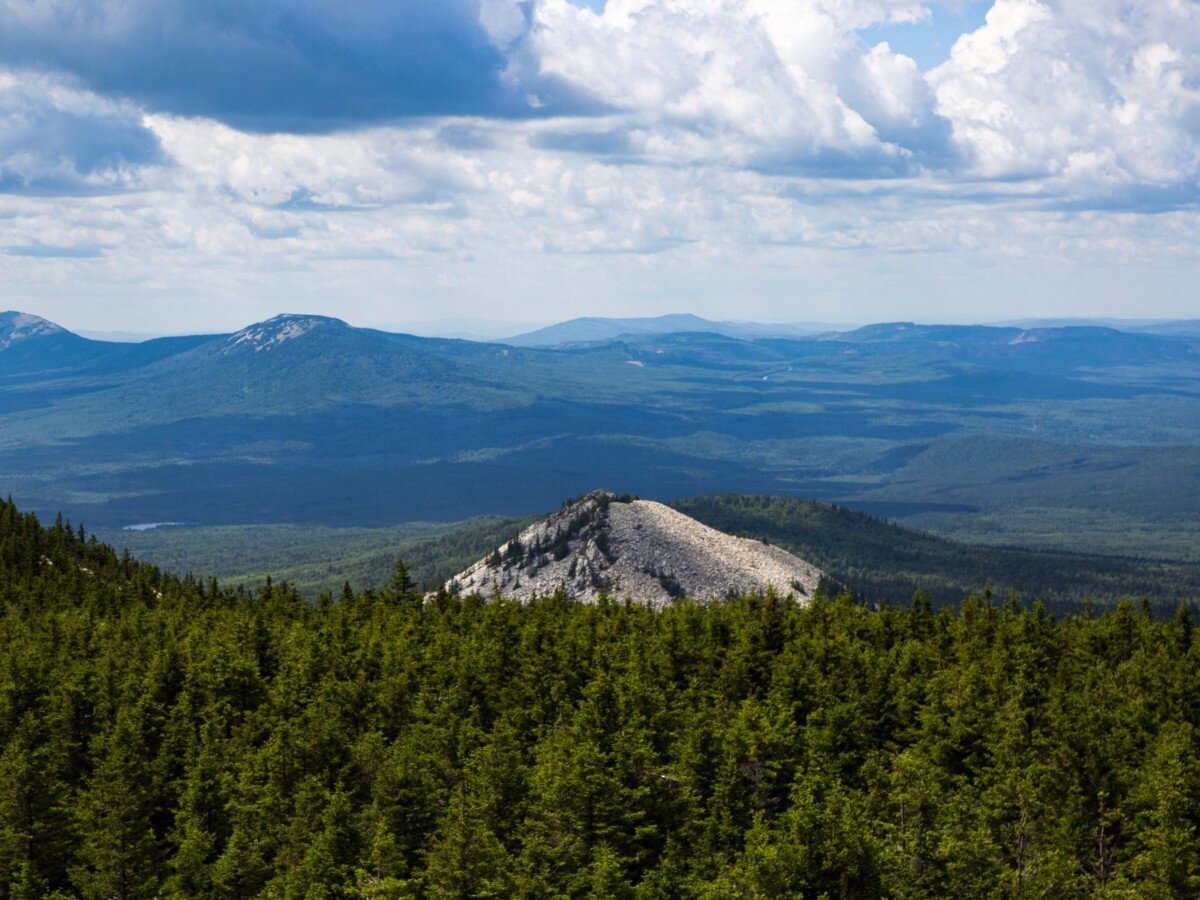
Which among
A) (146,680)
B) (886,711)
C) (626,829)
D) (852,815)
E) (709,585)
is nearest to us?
(852,815)

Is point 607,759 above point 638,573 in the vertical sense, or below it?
above

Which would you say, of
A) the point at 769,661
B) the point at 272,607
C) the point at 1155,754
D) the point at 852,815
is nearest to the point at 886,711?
the point at 769,661

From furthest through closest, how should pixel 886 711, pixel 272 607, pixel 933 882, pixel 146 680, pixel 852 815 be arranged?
pixel 272 607 → pixel 146 680 → pixel 886 711 → pixel 852 815 → pixel 933 882

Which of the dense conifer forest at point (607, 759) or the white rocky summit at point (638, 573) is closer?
the dense conifer forest at point (607, 759)

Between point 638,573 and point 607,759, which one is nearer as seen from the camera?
point 607,759

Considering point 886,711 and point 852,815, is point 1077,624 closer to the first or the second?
point 886,711

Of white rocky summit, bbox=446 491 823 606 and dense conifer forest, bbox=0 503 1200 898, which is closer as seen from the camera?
dense conifer forest, bbox=0 503 1200 898

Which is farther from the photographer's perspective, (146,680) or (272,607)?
(272,607)

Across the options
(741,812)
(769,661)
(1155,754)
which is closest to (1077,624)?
(769,661)
